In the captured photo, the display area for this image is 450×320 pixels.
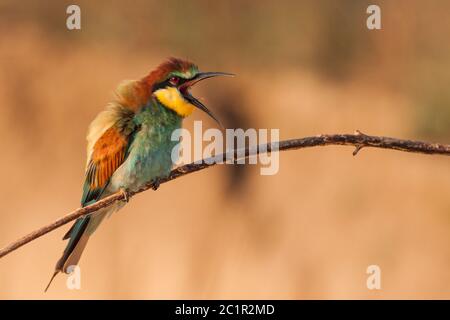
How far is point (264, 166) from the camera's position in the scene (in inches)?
189

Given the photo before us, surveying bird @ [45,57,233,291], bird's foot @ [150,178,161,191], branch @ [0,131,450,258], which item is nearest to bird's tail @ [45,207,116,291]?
bird @ [45,57,233,291]

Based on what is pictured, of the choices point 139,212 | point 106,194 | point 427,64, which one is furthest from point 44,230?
point 427,64

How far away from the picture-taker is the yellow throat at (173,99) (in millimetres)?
2420

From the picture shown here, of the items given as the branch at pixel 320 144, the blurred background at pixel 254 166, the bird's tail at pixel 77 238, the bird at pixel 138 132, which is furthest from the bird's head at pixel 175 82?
the blurred background at pixel 254 166

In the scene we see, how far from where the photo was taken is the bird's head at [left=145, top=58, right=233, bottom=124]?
2.41 meters

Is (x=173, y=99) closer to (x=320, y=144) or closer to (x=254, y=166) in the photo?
(x=320, y=144)

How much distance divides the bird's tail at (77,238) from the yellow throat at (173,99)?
33 centimetres

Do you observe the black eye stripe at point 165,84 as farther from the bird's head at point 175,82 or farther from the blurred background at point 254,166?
the blurred background at point 254,166

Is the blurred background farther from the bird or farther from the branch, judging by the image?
the branch

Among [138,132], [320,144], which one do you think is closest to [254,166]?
[138,132]

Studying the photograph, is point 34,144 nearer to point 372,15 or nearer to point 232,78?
point 232,78

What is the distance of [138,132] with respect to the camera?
8.03 ft

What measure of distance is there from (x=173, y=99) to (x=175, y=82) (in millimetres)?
48

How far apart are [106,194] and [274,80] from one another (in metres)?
2.18
